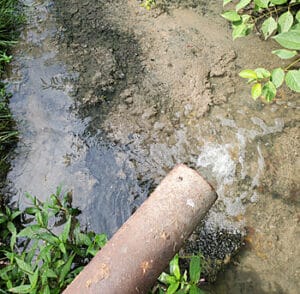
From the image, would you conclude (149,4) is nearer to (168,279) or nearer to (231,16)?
(231,16)

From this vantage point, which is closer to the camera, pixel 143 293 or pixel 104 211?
pixel 143 293

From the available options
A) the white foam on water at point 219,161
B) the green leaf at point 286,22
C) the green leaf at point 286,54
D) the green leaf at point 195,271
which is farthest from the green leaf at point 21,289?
the green leaf at point 286,22

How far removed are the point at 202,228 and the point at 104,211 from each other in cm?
72

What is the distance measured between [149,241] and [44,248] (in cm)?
106

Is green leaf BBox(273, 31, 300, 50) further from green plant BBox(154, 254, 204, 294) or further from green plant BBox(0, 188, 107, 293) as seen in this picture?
green plant BBox(0, 188, 107, 293)

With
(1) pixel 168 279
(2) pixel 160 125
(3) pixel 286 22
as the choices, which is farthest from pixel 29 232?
(3) pixel 286 22

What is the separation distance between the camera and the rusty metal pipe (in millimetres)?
1274

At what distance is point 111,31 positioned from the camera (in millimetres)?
→ 3572

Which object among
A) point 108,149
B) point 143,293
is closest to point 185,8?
point 108,149

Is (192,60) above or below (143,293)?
below

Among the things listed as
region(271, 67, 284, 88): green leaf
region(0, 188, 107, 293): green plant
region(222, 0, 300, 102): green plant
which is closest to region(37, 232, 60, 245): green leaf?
region(0, 188, 107, 293): green plant

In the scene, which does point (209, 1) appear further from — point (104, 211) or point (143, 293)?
point (143, 293)

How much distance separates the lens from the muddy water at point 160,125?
2.42m

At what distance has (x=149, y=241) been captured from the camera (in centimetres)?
130
